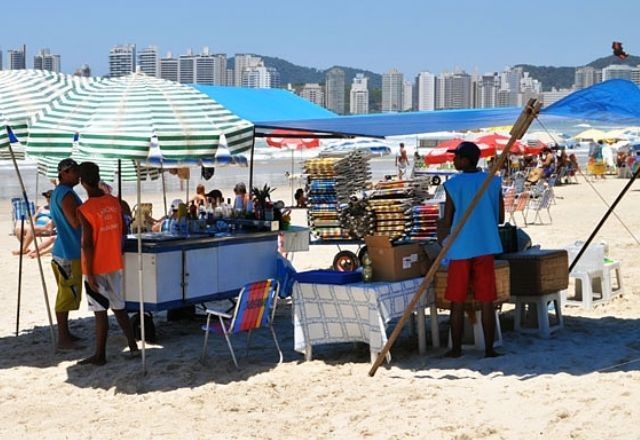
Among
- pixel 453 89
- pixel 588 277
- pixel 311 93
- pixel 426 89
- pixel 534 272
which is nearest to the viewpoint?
pixel 534 272

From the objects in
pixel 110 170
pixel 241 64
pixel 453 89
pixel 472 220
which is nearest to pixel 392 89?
pixel 453 89

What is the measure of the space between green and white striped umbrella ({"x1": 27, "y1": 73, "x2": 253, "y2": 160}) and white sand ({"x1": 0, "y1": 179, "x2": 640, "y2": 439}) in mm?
1520

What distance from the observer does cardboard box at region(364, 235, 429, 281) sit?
6.94m

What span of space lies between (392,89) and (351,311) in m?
132

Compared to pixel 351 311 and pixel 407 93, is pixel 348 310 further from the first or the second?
pixel 407 93

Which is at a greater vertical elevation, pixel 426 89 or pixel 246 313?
pixel 426 89

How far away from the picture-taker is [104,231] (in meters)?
6.80

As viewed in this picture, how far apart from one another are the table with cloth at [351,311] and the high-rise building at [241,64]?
13.4m

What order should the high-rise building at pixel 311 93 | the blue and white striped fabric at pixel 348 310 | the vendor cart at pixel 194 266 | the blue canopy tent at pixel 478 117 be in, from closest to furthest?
the blue canopy tent at pixel 478 117 < the blue and white striped fabric at pixel 348 310 < the vendor cart at pixel 194 266 < the high-rise building at pixel 311 93

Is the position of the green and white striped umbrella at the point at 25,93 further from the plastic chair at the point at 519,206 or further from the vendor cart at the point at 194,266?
the plastic chair at the point at 519,206

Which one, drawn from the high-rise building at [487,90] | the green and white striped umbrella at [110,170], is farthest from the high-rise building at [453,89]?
the green and white striped umbrella at [110,170]

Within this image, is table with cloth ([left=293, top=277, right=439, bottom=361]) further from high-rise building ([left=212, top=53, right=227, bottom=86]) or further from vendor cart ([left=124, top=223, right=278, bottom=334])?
high-rise building ([left=212, top=53, right=227, bottom=86])

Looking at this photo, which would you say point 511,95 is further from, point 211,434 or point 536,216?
point 211,434

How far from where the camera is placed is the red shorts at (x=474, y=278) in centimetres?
670
